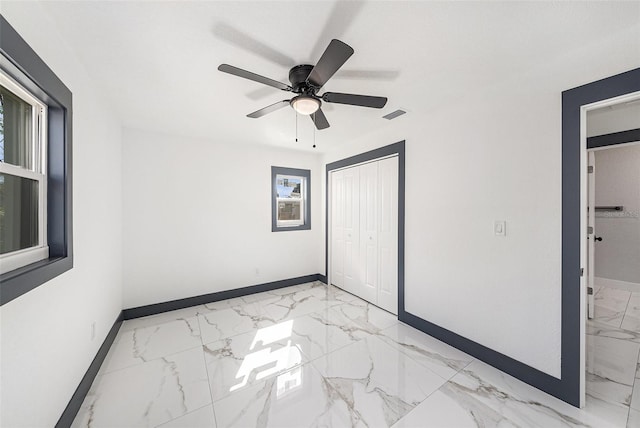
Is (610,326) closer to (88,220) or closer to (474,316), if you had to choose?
(474,316)

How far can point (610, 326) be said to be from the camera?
2.71m

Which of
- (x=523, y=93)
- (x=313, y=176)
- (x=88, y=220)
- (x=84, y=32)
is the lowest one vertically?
(x=88, y=220)

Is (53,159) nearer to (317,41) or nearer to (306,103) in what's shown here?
(306,103)

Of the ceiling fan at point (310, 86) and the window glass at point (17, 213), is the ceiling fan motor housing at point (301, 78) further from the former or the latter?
the window glass at point (17, 213)

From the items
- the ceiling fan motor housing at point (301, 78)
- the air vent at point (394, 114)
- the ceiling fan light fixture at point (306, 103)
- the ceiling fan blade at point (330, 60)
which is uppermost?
the air vent at point (394, 114)

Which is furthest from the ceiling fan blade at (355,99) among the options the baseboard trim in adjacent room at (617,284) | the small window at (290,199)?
the baseboard trim in adjacent room at (617,284)

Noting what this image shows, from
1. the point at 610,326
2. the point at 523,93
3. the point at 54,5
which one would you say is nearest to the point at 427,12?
the point at 523,93

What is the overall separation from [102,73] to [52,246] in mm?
1366

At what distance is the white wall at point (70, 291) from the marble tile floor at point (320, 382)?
40cm

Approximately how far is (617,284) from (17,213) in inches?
269

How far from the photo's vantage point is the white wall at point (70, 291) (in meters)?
1.08

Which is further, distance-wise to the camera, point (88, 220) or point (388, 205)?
point (388, 205)

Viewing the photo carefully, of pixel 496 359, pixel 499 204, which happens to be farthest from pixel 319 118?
pixel 496 359

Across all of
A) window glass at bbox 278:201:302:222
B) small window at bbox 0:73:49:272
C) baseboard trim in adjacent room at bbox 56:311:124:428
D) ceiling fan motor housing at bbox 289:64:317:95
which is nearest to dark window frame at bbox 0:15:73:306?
small window at bbox 0:73:49:272
